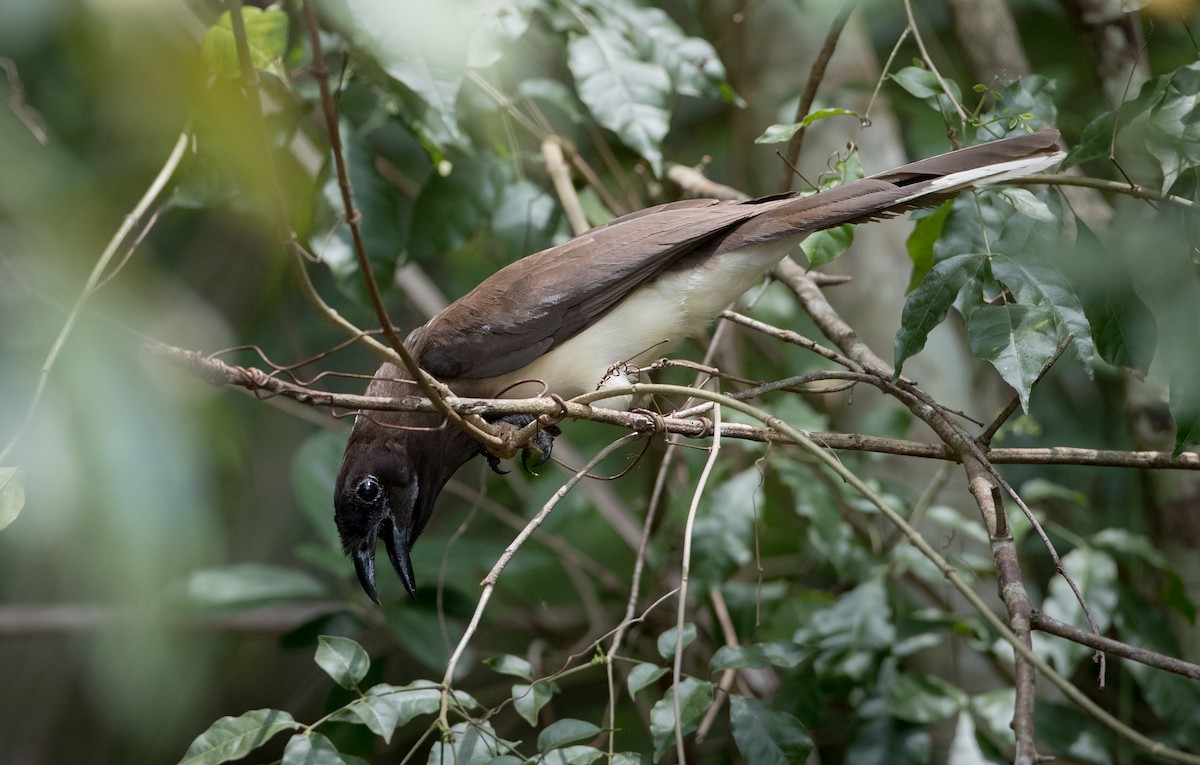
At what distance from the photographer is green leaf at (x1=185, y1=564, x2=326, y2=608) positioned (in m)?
3.44

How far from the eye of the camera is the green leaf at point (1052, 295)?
70.0 inches

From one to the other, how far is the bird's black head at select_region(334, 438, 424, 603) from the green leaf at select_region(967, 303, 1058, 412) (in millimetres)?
1598

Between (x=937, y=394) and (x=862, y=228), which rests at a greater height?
(x=862, y=228)

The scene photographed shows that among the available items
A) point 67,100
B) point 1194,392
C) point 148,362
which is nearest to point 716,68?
point 1194,392

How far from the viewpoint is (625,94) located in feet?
9.64

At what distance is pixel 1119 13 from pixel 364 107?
255cm

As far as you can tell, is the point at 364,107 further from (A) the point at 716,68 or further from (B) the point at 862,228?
(B) the point at 862,228

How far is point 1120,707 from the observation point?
3381 millimetres

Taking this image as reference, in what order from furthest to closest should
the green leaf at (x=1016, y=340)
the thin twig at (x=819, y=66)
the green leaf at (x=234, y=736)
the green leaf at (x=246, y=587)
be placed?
the green leaf at (x=246, y=587) → the thin twig at (x=819, y=66) → the green leaf at (x=1016, y=340) → the green leaf at (x=234, y=736)

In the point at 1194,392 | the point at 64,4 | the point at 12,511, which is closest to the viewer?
the point at 12,511

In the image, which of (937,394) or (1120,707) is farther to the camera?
(937,394)

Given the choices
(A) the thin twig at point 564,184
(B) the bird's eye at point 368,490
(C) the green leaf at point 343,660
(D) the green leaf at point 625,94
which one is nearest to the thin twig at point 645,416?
(C) the green leaf at point 343,660

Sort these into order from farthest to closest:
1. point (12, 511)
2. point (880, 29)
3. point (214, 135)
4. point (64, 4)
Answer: point (880, 29), point (64, 4), point (214, 135), point (12, 511)

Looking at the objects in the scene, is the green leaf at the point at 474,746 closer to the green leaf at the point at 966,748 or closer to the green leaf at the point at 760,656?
the green leaf at the point at 760,656
